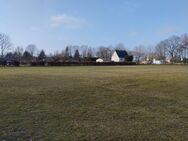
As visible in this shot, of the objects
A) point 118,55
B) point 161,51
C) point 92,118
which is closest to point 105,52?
point 118,55

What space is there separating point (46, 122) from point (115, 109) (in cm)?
318

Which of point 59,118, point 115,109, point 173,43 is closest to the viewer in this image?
point 59,118

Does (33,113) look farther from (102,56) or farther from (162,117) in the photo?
(102,56)

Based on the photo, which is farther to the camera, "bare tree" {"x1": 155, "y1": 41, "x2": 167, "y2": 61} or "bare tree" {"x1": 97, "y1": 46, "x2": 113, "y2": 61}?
"bare tree" {"x1": 97, "y1": 46, "x2": 113, "y2": 61}

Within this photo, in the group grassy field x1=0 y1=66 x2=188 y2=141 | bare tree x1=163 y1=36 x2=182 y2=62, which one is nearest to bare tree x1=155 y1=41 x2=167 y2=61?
bare tree x1=163 y1=36 x2=182 y2=62

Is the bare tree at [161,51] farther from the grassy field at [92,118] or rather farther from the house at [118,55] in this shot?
the grassy field at [92,118]

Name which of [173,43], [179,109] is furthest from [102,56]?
[179,109]

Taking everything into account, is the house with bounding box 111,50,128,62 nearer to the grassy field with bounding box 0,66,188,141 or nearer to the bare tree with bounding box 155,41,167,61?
the bare tree with bounding box 155,41,167,61

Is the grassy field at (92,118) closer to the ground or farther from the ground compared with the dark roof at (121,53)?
closer to the ground

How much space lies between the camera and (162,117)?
32.7ft

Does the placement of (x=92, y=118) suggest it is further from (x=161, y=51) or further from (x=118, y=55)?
(x=118, y=55)

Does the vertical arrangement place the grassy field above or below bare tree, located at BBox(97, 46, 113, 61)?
below

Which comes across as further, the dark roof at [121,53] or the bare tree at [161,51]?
the dark roof at [121,53]

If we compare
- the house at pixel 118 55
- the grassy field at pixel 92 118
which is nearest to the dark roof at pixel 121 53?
the house at pixel 118 55
